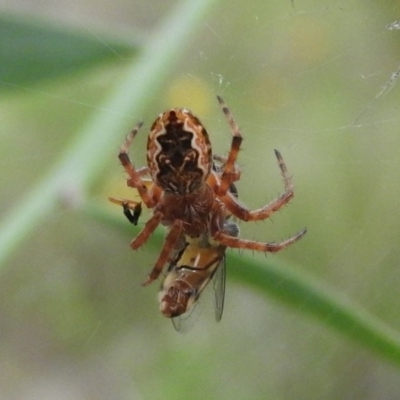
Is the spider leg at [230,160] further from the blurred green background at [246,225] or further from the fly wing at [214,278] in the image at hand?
the blurred green background at [246,225]

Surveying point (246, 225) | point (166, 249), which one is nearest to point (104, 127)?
point (166, 249)

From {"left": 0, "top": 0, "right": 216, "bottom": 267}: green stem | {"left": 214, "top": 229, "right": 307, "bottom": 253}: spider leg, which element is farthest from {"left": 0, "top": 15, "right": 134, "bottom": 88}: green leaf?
{"left": 214, "top": 229, "right": 307, "bottom": 253}: spider leg

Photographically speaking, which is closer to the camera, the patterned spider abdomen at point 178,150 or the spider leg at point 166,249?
the patterned spider abdomen at point 178,150

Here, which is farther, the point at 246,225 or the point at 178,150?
the point at 246,225

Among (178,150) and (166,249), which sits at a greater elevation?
(178,150)

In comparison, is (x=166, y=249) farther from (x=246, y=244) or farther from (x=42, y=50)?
(x=42, y=50)

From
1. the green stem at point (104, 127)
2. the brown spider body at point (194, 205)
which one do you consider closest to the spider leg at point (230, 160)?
the brown spider body at point (194, 205)
